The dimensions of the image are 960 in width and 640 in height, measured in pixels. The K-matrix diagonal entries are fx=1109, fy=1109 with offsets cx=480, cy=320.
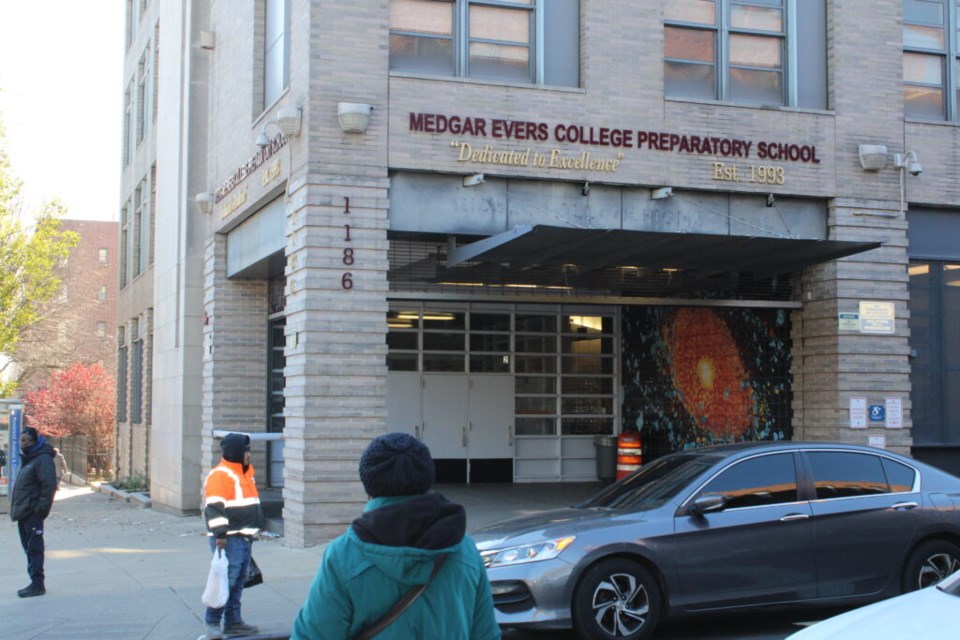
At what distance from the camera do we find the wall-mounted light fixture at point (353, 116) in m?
13.0

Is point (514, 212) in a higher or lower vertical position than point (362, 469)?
higher

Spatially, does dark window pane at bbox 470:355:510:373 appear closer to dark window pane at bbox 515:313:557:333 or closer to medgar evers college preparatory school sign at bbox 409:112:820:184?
dark window pane at bbox 515:313:557:333

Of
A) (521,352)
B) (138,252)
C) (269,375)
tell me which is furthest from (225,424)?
(138,252)

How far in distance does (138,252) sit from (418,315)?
12.7m

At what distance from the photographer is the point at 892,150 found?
607 inches

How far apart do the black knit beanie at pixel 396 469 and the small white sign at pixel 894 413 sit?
12846 mm

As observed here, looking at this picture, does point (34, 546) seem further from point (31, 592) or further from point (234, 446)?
point (234, 446)

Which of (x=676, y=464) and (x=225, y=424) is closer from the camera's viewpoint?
(x=676, y=464)

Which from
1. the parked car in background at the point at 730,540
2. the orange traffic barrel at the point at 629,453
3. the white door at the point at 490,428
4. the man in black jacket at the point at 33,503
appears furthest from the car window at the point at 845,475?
the white door at the point at 490,428

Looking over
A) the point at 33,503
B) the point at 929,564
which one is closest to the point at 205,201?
the point at 33,503

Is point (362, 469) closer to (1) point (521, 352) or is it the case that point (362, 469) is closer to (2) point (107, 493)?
(1) point (521, 352)

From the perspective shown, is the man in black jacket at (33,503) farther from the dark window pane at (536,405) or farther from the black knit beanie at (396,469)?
the dark window pane at (536,405)

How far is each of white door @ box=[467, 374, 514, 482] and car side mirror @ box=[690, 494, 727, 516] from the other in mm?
11388

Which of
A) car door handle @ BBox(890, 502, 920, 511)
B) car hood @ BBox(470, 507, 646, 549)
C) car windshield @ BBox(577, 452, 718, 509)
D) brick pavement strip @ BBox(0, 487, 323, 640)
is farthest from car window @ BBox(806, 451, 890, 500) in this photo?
brick pavement strip @ BBox(0, 487, 323, 640)
